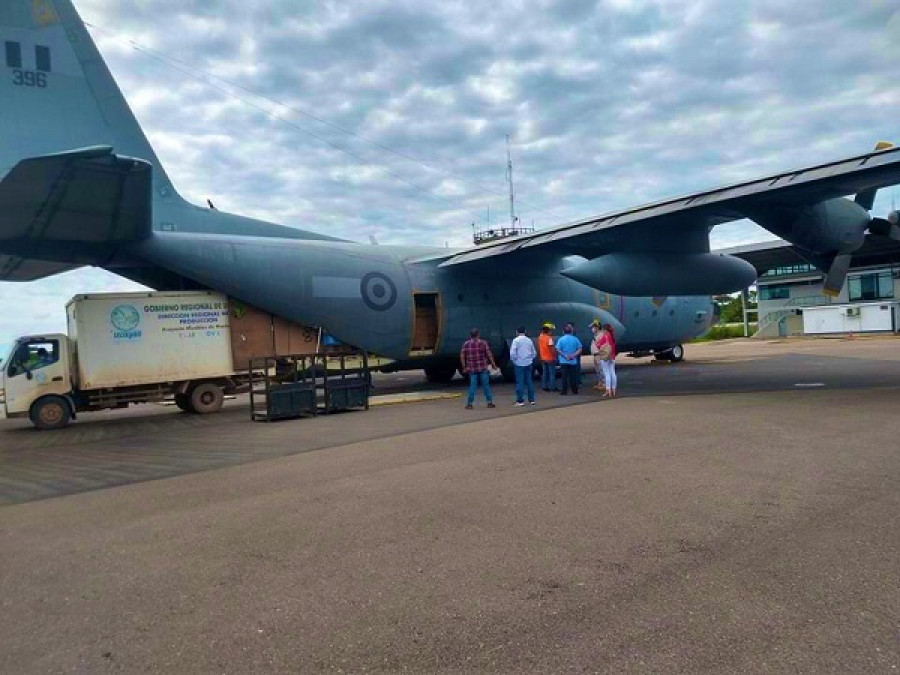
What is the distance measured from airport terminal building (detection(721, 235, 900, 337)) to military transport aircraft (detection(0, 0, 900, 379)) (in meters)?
26.7

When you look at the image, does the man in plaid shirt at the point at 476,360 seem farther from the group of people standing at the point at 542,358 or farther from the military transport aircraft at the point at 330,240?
the military transport aircraft at the point at 330,240

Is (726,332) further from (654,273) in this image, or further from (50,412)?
(50,412)

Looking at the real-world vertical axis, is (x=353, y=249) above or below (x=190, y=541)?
above

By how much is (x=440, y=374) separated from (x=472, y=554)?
17.2m

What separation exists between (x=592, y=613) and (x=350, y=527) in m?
2.38

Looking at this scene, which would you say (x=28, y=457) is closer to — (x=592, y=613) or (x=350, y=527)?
(x=350, y=527)

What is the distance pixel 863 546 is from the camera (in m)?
4.44

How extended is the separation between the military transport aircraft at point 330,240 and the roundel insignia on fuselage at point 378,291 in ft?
0.13

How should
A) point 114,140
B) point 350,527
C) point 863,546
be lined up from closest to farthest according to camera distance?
point 863,546, point 350,527, point 114,140

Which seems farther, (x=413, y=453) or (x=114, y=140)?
(x=114, y=140)

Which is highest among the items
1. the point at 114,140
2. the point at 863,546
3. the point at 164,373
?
the point at 114,140

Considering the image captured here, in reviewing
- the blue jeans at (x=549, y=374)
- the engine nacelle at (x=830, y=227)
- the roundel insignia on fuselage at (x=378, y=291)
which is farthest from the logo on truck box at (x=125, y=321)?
the engine nacelle at (x=830, y=227)

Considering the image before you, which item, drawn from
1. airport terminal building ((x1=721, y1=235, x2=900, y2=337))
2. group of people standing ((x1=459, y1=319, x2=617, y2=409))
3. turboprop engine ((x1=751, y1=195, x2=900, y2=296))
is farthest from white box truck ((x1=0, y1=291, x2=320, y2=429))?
airport terminal building ((x1=721, y1=235, x2=900, y2=337))

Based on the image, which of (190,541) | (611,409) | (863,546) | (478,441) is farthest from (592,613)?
(611,409)
